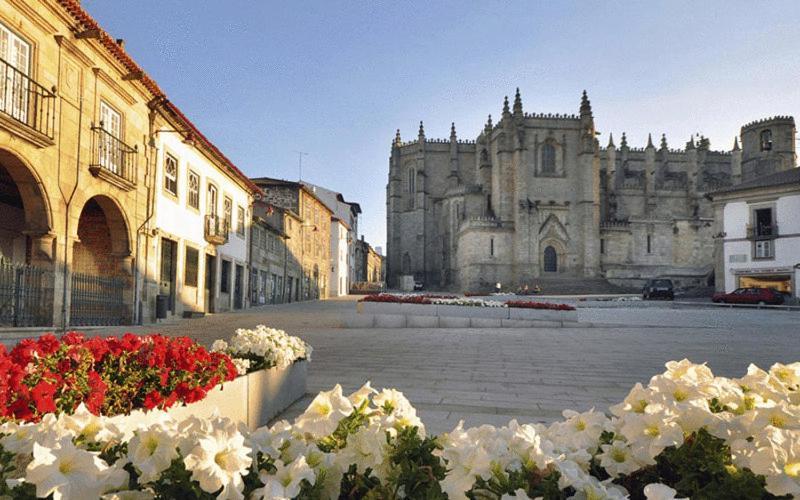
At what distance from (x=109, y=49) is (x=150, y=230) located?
5.60 meters

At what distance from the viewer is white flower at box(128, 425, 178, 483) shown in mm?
1608

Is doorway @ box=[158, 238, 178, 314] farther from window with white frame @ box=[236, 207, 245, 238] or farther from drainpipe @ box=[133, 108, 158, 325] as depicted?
window with white frame @ box=[236, 207, 245, 238]

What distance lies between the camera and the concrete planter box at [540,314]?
56.9ft

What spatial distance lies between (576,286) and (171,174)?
42381mm

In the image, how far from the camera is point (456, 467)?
5.49ft

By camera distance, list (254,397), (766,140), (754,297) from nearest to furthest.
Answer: (254,397)
(754,297)
(766,140)

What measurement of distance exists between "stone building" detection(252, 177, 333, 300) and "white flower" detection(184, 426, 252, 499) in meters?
34.4

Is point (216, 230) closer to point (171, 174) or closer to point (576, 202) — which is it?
point (171, 174)

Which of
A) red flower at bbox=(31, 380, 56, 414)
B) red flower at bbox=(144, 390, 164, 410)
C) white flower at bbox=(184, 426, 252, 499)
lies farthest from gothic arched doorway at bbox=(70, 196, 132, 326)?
white flower at bbox=(184, 426, 252, 499)

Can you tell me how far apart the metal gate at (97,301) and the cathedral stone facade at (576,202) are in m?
43.0

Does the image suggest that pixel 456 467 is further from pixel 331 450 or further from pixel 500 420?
pixel 500 420

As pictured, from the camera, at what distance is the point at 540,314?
1741 centimetres

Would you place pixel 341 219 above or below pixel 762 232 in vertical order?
above

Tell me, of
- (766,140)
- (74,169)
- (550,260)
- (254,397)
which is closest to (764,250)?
(550,260)
